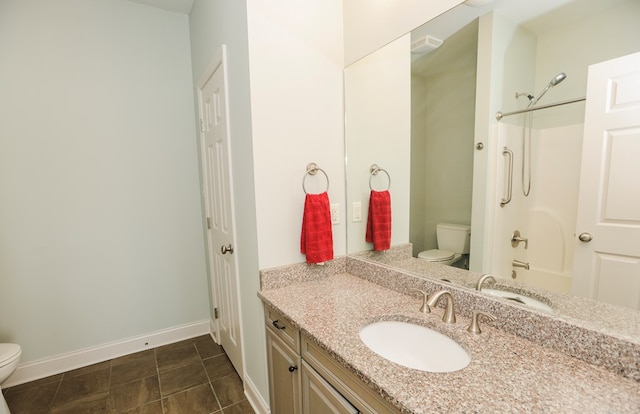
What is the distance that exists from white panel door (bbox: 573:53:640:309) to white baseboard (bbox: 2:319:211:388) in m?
2.81

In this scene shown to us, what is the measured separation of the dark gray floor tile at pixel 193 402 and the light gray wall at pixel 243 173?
26 cm

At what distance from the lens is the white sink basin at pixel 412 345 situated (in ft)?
3.25

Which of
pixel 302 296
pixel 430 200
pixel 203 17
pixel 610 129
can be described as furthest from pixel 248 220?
pixel 203 17

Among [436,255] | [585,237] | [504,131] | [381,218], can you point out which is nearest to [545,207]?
[585,237]

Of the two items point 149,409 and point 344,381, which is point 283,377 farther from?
point 149,409

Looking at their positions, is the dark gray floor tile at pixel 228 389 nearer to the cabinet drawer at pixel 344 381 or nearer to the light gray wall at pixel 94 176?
the light gray wall at pixel 94 176

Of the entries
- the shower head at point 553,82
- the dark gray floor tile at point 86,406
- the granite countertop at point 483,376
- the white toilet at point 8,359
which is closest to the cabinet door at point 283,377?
the granite countertop at point 483,376

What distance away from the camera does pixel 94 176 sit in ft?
7.20

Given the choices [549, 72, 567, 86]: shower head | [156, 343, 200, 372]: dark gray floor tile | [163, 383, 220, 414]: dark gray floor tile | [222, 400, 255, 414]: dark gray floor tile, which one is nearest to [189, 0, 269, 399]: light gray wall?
[222, 400, 255, 414]: dark gray floor tile

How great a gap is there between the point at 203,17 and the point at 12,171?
5.66 feet

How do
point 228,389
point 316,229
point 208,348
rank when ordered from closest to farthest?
1. point 316,229
2. point 228,389
3. point 208,348

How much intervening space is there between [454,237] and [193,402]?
1899mm

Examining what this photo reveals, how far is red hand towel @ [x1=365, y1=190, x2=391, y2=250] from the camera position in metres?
1.64

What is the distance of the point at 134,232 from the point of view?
7.70ft
